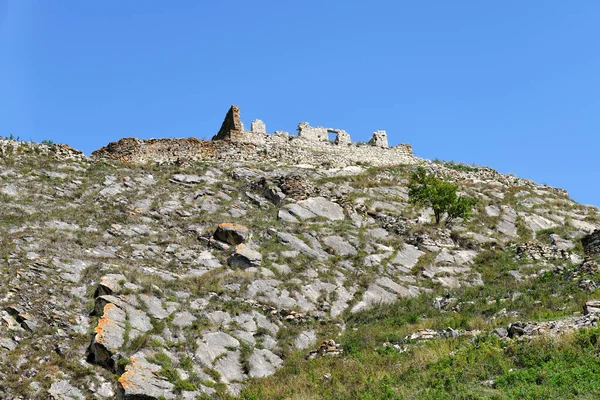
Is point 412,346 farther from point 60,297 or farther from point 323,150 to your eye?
point 323,150

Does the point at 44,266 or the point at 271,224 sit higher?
the point at 271,224

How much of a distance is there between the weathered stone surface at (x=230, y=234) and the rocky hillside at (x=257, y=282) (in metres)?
0.06

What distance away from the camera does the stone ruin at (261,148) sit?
31422 millimetres

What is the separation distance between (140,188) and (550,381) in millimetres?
19272

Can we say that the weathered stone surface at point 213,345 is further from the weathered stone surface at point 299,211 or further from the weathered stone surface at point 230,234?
the weathered stone surface at point 299,211

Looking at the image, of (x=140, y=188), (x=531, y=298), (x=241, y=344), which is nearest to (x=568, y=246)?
(x=531, y=298)

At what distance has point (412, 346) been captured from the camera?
14398 millimetres

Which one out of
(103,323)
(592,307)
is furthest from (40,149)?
(592,307)

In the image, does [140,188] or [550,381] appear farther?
[140,188]

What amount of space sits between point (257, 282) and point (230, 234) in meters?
3.28

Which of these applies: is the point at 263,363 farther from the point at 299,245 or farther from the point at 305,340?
the point at 299,245

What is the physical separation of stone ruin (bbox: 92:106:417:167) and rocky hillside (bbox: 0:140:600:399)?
184cm

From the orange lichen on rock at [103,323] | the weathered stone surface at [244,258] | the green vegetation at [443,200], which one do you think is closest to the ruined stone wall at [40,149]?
the weathered stone surface at [244,258]

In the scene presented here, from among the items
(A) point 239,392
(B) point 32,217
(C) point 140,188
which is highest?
(C) point 140,188
